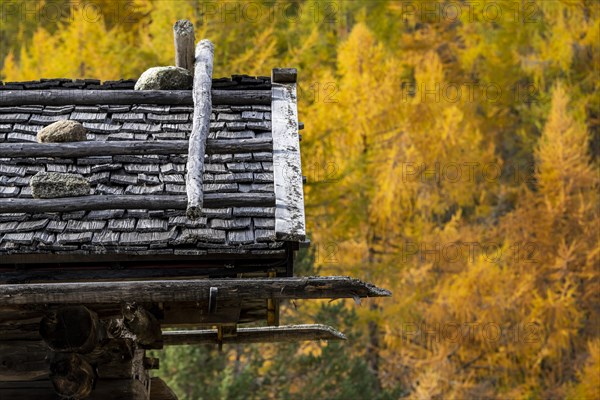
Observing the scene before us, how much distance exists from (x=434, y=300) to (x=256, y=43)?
6922 millimetres

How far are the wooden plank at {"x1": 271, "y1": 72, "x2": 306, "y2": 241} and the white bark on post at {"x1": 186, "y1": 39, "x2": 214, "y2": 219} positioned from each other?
42 cm

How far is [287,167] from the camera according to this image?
5.67m

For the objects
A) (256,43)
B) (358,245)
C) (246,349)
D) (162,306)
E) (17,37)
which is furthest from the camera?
(17,37)

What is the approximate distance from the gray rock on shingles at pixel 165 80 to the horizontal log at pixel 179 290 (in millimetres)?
2028

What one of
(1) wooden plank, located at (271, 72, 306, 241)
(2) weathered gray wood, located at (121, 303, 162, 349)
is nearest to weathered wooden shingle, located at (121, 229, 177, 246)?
(2) weathered gray wood, located at (121, 303, 162, 349)

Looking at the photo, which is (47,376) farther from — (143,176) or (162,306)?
(143,176)

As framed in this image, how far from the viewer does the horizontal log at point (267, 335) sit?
7215 millimetres

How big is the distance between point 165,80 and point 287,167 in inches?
52.8

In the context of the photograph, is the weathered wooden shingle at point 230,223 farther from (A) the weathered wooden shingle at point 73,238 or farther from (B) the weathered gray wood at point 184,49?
(B) the weathered gray wood at point 184,49

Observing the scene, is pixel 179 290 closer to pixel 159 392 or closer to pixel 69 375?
pixel 69 375

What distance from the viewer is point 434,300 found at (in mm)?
21875

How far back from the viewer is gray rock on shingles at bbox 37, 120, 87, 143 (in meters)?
5.84

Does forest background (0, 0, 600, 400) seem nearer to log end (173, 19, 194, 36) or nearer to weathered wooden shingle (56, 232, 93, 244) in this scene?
log end (173, 19, 194, 36)

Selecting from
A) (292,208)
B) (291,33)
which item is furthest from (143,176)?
(291,33)
